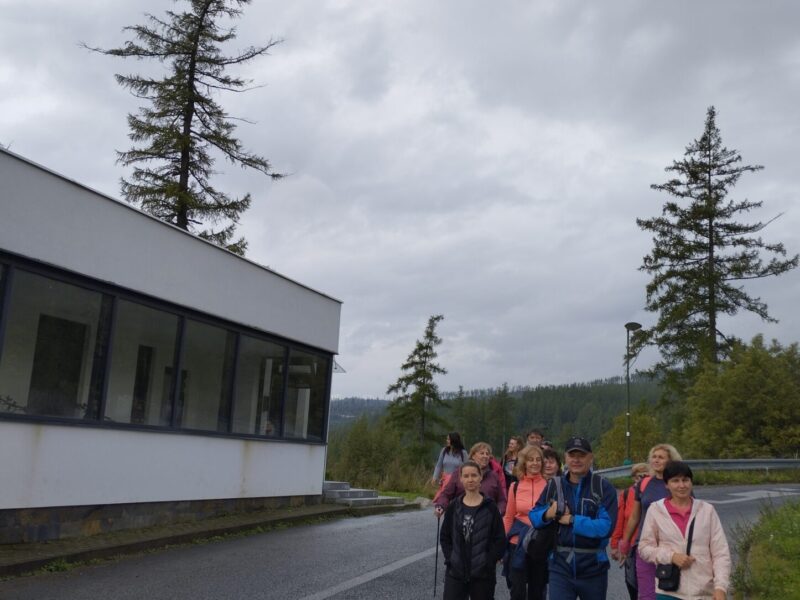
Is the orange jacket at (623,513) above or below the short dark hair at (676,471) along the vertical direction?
below

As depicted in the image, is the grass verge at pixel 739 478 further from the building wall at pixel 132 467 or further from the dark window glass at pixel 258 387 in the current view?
the building wall at pixel 132 467

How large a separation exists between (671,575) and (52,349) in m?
8.27

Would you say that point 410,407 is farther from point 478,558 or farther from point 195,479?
point 478,558

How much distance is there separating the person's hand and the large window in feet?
25.2

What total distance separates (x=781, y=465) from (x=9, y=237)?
84.2 feet

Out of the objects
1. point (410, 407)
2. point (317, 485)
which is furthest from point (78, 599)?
point (410, 407)

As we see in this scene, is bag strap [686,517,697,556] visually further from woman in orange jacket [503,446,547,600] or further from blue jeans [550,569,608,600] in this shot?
woman in orange jacket [503,446,547,600]

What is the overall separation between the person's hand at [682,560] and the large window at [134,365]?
769 cm

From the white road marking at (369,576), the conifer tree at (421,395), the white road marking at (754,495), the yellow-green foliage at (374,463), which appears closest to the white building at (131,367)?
the white road marking at (369,576)

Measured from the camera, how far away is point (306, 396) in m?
15.7

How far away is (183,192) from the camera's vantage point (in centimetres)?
2327

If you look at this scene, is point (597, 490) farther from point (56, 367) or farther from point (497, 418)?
point (497, 418)

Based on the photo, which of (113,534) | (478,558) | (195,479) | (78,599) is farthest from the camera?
(195,479)

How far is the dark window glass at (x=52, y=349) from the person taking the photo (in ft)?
30.4
